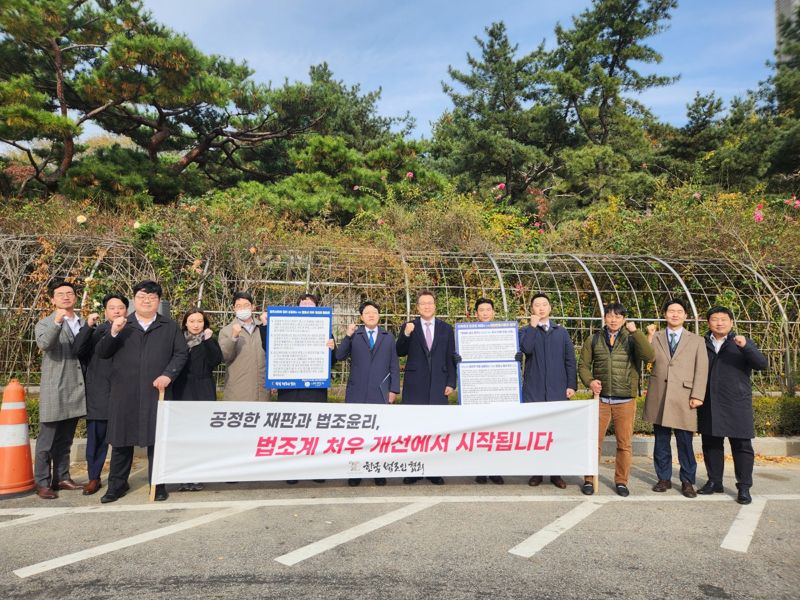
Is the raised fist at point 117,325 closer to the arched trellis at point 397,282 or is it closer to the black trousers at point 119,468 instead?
the black trousers at point 119,468

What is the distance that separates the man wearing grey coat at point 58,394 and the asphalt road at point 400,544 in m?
0.25

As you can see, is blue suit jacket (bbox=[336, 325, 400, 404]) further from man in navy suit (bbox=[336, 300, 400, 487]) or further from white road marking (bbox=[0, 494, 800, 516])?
white road marking (bbox=[0, 494, 800, 516])

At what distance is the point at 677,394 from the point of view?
199 inches

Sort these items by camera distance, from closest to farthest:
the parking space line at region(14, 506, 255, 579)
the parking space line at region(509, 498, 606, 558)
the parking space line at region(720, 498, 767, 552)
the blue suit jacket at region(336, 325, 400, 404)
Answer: the parking space line at region(14, 506, 255, 579) → the parking space line at region(509, 498, 606, 558) → the parking space line at region(720, 498, 767, 552) → the blue suit jacket at region(336, 325, 400, 404)

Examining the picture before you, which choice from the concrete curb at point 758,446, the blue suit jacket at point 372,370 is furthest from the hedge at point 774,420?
the blue suit jacket at point 372,370

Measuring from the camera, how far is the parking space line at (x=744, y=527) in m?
3.79

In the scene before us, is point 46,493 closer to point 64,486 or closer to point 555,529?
point 64,486

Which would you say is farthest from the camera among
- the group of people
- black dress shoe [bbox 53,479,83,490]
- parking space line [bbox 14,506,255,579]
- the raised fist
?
black dress shoe [bbox 53,479,83,490]

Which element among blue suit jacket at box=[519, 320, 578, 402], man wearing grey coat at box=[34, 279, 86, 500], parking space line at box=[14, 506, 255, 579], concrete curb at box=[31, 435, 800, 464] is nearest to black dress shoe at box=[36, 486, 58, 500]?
man wearing grey coat at box=[34, 279, 86, 500]

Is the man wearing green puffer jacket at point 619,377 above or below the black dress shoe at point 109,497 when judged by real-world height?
above

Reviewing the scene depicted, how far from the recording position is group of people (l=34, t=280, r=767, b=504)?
15.5 ft

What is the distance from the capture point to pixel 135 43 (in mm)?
13062

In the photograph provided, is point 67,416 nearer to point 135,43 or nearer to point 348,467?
point 348,467

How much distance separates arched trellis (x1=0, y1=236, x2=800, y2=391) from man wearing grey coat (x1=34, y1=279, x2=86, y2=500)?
3241 mm
